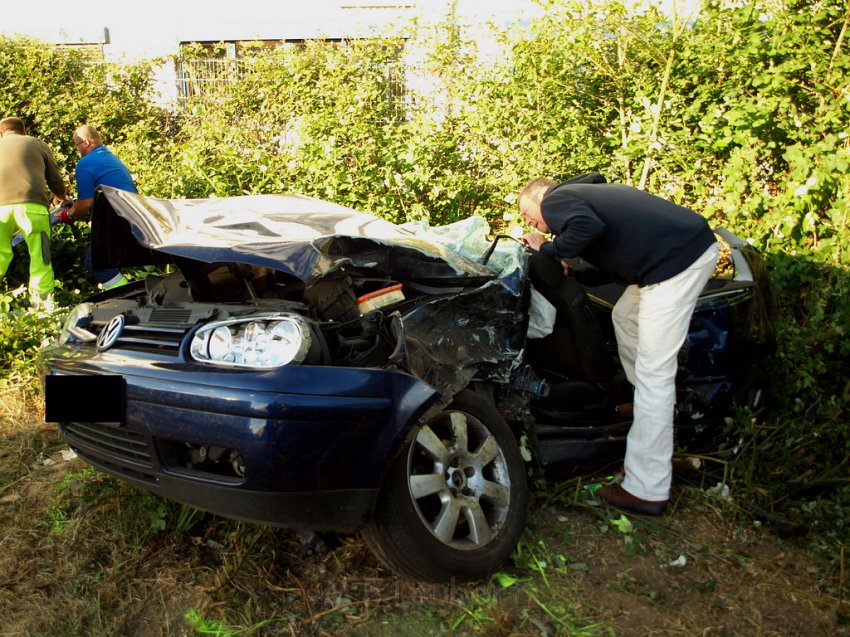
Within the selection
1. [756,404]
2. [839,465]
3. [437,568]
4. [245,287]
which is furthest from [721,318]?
[245,287]

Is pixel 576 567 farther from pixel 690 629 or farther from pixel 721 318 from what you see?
pixel 721 318

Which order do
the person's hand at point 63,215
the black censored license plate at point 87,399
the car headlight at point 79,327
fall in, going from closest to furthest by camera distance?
1. the black censored license plate at point 87,399
2. the car headlight at point 79,327
3. the person's hand at point 63,215

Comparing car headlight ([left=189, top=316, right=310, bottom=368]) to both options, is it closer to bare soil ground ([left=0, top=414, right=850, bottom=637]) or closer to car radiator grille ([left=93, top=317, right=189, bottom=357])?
car radiator grille ([left=93, top=317, right=189, bottom=357])

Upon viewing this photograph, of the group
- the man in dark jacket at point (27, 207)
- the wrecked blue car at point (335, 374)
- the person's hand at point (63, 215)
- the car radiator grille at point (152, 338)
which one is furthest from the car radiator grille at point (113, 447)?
the person's hand at point (63, 215)

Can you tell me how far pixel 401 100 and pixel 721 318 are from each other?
14.5ft

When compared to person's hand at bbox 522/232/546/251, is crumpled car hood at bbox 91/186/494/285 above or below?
above

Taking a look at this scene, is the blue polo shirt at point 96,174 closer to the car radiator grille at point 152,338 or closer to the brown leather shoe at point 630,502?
the car radiator grille at point 152,338

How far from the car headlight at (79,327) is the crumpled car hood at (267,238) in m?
0.25

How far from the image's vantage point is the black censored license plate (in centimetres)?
253

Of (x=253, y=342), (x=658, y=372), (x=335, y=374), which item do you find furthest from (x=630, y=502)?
(x=253, y=342)

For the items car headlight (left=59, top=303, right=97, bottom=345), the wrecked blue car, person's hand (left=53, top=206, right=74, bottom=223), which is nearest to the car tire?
the wrecked blue car

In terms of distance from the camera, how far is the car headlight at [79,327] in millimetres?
3098

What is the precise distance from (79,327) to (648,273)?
2567 millimetres

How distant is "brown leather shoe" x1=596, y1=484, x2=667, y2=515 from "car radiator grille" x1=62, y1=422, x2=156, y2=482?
82.1 inches
